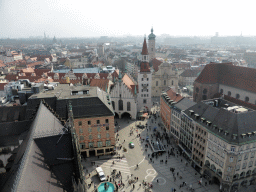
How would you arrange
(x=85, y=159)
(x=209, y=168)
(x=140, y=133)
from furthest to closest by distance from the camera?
(x=140, y=133) < (x=85, y=159) < (x=209, y=168)

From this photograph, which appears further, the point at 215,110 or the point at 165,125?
the point at 165,125

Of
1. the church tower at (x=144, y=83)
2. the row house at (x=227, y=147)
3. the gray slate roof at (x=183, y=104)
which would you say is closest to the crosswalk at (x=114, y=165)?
the row house at (x=227, y=147)

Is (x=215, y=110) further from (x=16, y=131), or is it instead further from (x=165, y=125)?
(x=16, y=131)

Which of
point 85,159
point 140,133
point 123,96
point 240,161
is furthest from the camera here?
point 123,96

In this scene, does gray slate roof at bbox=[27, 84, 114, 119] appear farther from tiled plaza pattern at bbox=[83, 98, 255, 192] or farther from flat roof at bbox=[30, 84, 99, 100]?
tiled plaza pattern at bbox=[83, 98, 255, 192]

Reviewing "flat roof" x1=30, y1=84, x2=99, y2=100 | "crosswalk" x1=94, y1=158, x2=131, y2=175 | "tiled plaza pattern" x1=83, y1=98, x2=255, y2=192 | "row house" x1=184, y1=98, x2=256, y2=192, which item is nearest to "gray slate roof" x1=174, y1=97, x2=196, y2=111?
"row house" x1=184, y1=98, x2=256, y2=192

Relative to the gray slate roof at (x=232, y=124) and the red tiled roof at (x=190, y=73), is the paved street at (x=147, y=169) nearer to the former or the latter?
the gray slate roof at (x=232, y=124)

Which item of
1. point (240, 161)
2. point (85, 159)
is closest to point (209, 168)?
point (240, 161)
